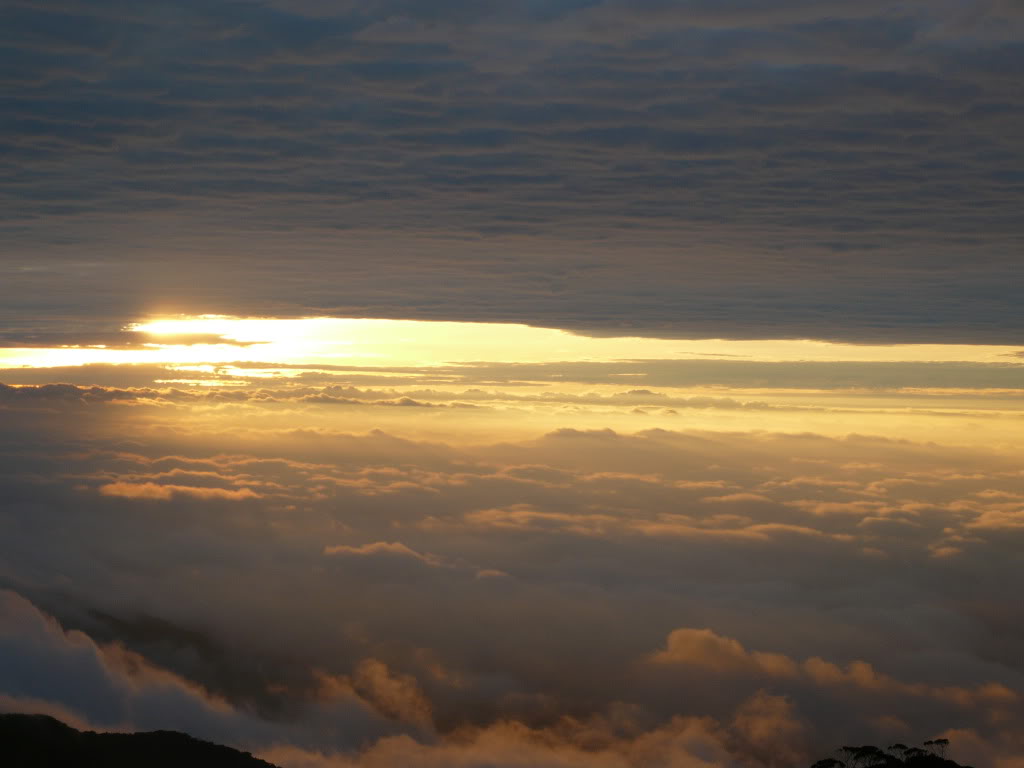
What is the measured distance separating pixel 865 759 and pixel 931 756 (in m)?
21.5

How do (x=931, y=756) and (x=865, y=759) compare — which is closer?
(x=931, y=756)

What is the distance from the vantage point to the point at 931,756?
177 metres

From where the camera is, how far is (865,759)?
645ft
